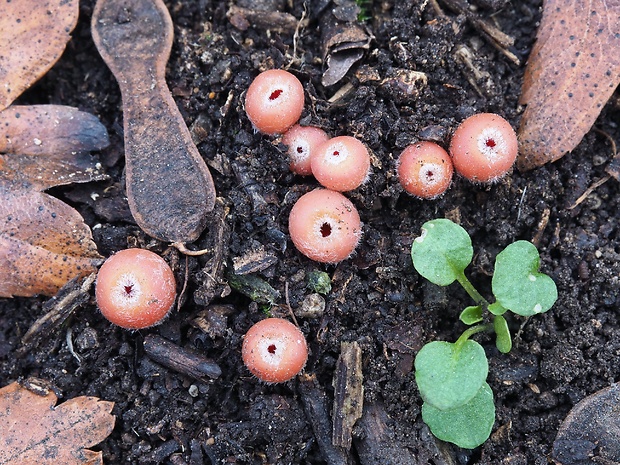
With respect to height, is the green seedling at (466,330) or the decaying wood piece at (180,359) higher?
the green seedling at (466,330)

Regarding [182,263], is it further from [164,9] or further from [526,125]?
[526,125]

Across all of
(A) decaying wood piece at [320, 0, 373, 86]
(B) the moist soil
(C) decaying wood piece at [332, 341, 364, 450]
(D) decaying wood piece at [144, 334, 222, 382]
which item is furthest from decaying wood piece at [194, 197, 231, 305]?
(A) decaying wood piece at [320, 0, 373, 86]

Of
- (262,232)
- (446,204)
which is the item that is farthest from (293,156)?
(446,204)

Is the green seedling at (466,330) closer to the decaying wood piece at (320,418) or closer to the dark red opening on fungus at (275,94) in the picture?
the decaying wood piece at (320,418)

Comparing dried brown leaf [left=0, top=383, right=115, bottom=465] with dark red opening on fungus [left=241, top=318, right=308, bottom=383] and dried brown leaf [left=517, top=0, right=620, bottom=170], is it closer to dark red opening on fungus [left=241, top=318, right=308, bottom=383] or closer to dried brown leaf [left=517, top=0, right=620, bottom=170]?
dark red opening on fungus [left=241, top=318, right=308, bottom=383]


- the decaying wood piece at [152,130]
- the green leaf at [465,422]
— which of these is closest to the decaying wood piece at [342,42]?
the decaying wood piece at [152,130]
